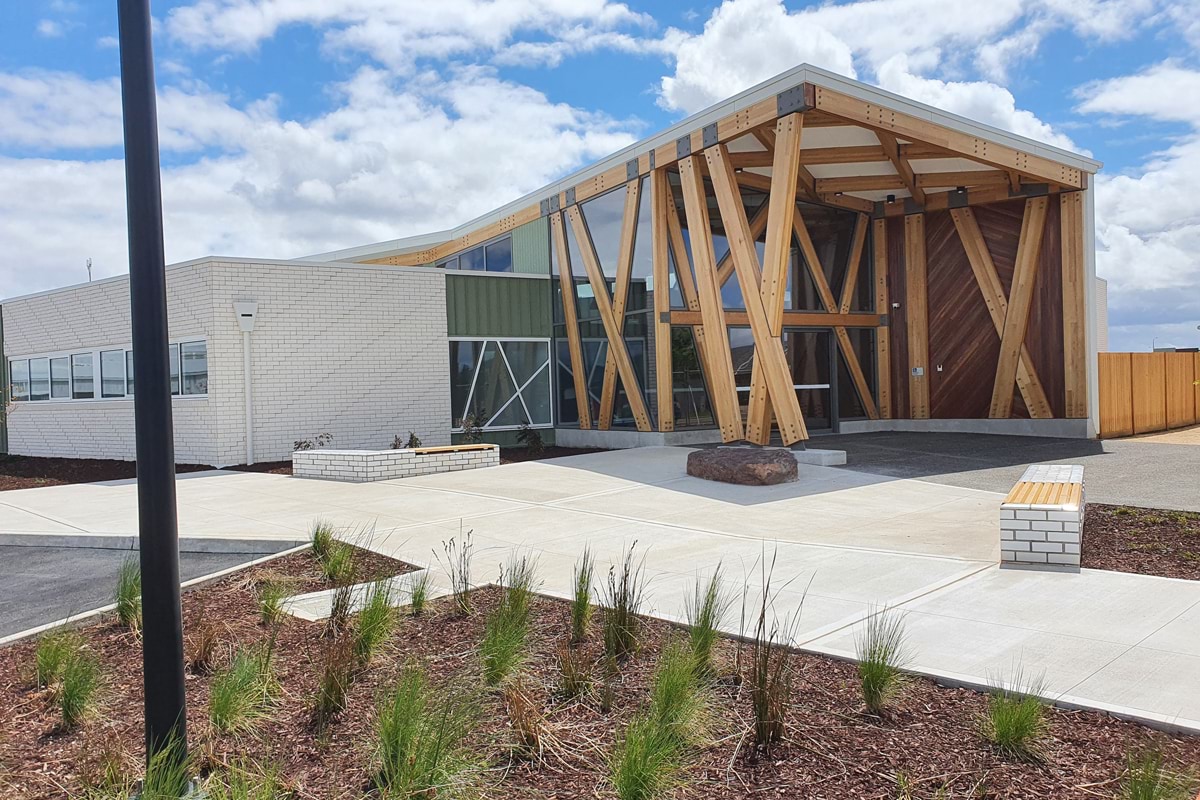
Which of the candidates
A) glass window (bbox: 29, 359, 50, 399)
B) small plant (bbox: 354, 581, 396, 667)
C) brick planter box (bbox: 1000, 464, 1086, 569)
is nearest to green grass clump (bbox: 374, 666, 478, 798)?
small plant (bbox: 354, 581, 396, 667)

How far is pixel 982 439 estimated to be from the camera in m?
17.7

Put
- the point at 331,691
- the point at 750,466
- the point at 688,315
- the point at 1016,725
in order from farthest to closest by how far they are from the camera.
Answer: the point at 688,315 < the point at 750,466 < the point at 331,691 < the point at 1016,725

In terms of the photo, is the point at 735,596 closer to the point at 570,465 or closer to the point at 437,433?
the point at 570,465

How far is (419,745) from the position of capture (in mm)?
3268

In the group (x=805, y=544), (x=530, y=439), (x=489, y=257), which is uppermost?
(x=489, y=257)

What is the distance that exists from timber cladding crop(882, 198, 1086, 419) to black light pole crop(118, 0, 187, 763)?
1837cm

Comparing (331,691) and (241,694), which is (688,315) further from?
(241,694)

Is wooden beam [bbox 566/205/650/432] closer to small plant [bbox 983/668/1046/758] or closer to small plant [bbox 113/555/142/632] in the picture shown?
small plant [bbox 113/555/142/632]

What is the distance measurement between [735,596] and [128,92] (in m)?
4.58

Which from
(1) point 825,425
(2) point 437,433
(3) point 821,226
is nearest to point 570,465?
(2) point 437,433

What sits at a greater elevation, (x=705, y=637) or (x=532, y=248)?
(x=532, y=248)

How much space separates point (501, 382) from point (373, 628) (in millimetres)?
14813

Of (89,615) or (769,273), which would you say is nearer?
(89,615)

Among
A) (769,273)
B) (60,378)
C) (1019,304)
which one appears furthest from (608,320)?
(60,378)
